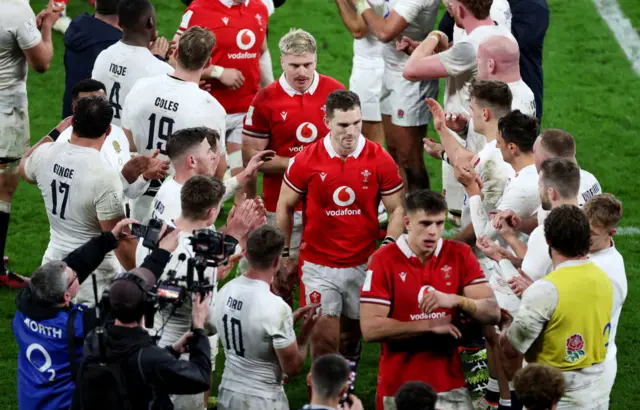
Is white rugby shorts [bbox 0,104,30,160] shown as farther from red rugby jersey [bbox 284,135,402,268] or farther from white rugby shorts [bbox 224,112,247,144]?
red rugby jersey [bbox 284,135,402,268]

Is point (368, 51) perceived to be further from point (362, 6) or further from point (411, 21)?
point (411, 21)

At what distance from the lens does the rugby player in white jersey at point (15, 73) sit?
862 cm

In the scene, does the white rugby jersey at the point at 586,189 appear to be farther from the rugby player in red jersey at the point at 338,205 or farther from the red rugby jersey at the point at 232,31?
the red rugby jersey at the point at 232,31

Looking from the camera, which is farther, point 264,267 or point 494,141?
point 494,141

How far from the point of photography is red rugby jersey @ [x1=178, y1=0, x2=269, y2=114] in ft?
30.3

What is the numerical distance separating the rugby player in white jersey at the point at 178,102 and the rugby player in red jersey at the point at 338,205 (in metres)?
0.86

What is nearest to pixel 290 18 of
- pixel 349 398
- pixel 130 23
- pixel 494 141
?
pixel 130 23

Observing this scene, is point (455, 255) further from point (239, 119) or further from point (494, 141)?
point (239, 119)

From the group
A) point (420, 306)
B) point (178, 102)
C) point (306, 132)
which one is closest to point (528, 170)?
point (420, 306)

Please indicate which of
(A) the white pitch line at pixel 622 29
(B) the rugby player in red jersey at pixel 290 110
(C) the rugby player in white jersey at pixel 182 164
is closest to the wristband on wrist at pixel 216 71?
(B) the rugby player in red jersey at pixel 290 110

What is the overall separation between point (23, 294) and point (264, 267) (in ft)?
4.22

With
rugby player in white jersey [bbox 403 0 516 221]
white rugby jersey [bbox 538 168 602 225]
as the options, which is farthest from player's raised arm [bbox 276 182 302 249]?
white rugby jersey [bbox 538 168 602 225]

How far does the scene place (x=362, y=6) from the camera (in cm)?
981

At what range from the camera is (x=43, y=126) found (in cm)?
1217
